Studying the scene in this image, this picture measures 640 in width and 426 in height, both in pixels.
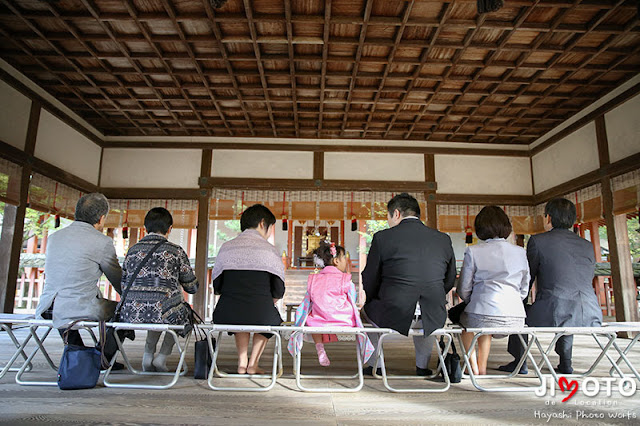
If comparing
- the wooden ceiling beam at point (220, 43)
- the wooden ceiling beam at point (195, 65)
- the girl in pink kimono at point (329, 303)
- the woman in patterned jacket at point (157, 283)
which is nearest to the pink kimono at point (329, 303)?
the girl in pink kimono at point (329, 303)

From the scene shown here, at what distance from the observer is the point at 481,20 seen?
3795 millimetres

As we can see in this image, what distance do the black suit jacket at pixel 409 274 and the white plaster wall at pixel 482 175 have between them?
488 centimetres

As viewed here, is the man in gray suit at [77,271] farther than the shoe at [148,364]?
No

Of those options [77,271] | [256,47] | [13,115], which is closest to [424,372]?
[77,271]

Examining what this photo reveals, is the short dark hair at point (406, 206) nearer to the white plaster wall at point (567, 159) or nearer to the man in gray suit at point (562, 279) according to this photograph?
the man in gray suit at point (562, 279)

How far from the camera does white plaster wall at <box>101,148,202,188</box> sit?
22.1 ft

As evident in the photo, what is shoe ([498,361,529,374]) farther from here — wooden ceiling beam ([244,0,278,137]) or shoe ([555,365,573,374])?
wooden ceiling beam ([244,0,278,137])

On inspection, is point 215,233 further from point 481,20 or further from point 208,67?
point 481,20

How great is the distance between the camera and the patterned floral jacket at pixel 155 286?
2254mm

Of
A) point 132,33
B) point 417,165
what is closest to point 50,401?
point 132,33

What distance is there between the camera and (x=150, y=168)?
6.79 metres

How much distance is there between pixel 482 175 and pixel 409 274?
17.9 feet

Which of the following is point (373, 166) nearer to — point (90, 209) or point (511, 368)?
point (511, 368)

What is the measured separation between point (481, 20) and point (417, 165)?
3.31 meters
